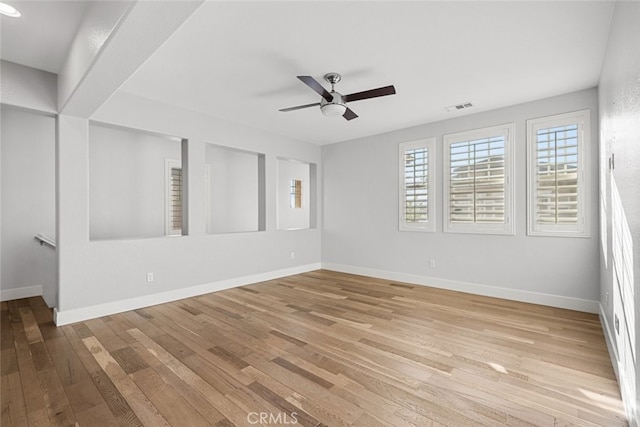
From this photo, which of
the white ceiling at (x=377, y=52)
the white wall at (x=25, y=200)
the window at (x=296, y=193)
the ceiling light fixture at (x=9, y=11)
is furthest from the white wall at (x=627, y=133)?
the window at (x=296, y=193)

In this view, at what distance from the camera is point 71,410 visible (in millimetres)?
1858

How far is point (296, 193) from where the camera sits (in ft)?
28.6

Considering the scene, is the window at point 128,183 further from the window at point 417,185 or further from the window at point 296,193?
the window at point 417,185

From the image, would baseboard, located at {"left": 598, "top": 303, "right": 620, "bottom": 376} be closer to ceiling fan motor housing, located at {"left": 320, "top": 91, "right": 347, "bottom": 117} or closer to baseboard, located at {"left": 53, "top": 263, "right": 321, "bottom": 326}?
ceiling fan motor housing, located at {"left": 320, "top": 91, "right": 347, "bottom": 117}

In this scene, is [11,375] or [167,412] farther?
[11,375]


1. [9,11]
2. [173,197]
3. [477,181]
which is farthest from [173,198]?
[477,181]

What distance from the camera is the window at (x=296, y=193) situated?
338 inches

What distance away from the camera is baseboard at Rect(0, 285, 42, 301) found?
4234 millimetres

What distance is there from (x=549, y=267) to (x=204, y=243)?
4.68 meters

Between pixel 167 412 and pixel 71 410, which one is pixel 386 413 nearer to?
pixel 167 412

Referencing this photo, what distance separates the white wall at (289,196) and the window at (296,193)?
9 centimetres

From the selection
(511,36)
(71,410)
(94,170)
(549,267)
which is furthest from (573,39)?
(94,170)

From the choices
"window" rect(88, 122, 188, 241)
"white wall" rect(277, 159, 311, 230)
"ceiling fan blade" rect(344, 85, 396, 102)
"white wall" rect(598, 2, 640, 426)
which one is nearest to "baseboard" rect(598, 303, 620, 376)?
"white wall" rect(598, 2, 640, 426)

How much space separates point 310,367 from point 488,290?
10.5ft
